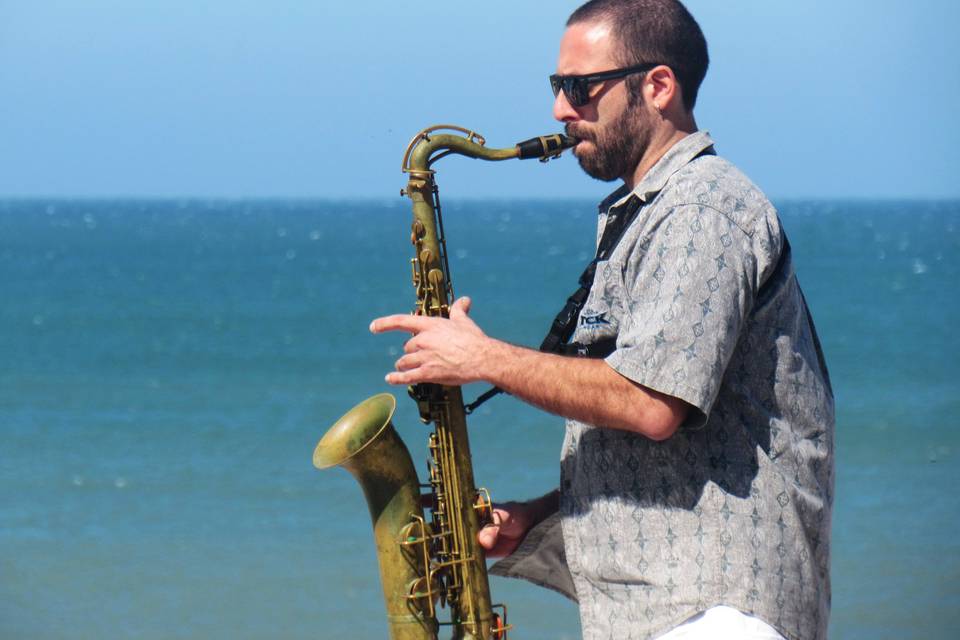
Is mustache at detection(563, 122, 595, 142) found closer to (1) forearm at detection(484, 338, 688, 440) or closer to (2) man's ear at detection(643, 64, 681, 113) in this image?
(2) man's ear at detection(643, 64, 681, 113)

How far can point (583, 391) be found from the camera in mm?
2990

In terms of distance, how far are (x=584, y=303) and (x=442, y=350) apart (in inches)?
16.4

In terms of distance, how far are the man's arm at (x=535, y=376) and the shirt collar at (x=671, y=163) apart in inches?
17.1

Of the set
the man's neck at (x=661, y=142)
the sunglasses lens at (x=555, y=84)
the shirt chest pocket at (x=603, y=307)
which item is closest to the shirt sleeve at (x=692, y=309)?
the shirt chest pocket at (x=603, y=307)

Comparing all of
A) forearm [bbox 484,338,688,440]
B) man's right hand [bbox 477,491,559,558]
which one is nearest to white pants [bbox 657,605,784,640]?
forearm [bbox 484,338,688,440]

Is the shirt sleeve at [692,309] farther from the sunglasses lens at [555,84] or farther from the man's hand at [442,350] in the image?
the sunglasses lens at [555,84]

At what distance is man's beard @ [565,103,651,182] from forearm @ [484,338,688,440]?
20.1 inches

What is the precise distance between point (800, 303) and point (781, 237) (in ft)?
0.64

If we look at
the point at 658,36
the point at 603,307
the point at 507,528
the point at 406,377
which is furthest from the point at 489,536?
the point at 658,36

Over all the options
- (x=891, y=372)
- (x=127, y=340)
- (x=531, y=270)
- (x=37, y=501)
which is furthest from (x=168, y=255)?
(x=37, y=501)

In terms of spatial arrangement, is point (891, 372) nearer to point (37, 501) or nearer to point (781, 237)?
point (37, 501)

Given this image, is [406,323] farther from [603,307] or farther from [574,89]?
[574,89]

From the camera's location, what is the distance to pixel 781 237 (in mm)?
3076

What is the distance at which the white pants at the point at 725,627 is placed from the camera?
3.00 m
